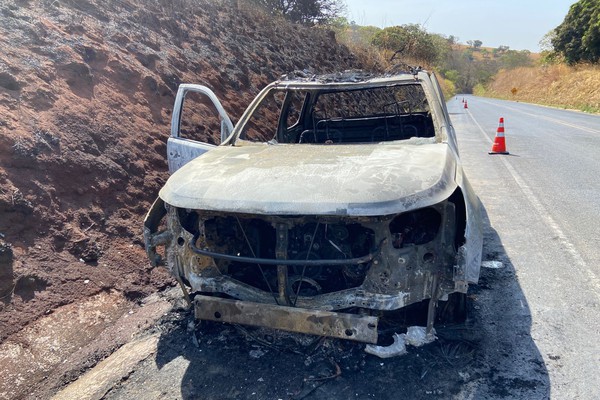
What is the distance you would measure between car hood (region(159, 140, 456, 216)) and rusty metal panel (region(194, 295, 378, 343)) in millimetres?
652

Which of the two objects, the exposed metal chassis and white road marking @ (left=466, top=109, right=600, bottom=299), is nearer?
the exposed metal chassis

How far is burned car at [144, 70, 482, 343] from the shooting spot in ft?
9.83

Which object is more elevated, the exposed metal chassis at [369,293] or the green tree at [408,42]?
the green tree at [408,42]

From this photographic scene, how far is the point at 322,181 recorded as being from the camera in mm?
3191

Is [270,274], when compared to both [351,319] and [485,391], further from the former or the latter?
[485,391]

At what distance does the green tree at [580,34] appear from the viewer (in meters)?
33.8

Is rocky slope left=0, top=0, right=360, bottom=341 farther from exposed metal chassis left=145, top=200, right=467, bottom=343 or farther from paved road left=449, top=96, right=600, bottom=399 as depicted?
paved road left=449, top=96, right=600, bottom=399

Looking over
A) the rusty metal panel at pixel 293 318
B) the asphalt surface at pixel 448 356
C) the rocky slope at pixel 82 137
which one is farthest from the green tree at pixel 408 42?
the rusty metal panel at pixel 293 318

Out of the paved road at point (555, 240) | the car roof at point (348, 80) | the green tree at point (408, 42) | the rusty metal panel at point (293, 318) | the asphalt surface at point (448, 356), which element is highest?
the green tree at point (408, 42)

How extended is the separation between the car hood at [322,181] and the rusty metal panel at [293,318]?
25.7 inches

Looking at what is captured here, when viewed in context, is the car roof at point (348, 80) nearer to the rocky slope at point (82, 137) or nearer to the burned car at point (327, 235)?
the burned car at point (327, 235)

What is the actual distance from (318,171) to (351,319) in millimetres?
1053

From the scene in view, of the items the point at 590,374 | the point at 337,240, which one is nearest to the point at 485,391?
the point at 590,374

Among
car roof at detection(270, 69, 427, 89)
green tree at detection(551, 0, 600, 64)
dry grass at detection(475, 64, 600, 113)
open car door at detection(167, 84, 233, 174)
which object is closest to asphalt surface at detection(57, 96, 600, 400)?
open car door at detection(167, 84, 233, 174)
